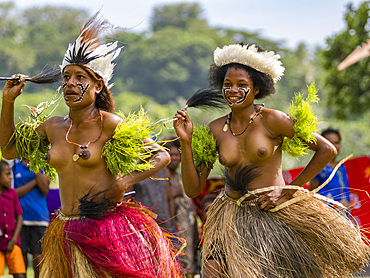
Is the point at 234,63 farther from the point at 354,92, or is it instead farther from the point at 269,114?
the point at 354,92

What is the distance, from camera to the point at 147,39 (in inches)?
2233

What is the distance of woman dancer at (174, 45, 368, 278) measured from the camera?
164 inches

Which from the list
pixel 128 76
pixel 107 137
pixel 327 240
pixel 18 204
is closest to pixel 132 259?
pixel 107 137

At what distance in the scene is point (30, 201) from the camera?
684 centimetres

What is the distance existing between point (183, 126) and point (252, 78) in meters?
0.65

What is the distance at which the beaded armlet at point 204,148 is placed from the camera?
4496 millimetres

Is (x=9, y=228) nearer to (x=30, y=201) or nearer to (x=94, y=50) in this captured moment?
(x=30, y=201)

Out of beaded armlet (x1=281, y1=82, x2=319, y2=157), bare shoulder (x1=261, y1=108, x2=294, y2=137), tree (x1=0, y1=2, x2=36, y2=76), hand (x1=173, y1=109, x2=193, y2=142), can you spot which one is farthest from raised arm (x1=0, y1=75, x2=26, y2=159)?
tree (x1=0, y1=2, x2=36, y2=76)

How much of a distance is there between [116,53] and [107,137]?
64cm

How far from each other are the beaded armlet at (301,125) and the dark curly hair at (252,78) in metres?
0.24

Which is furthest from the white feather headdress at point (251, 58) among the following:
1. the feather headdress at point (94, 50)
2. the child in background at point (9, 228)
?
the child in background at point (9, 228)

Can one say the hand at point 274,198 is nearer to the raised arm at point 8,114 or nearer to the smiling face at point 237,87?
the smiling face at point 237,87

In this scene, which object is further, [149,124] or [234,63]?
[234,63]

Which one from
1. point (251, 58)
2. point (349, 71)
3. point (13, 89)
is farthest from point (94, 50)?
point (349, 71)
